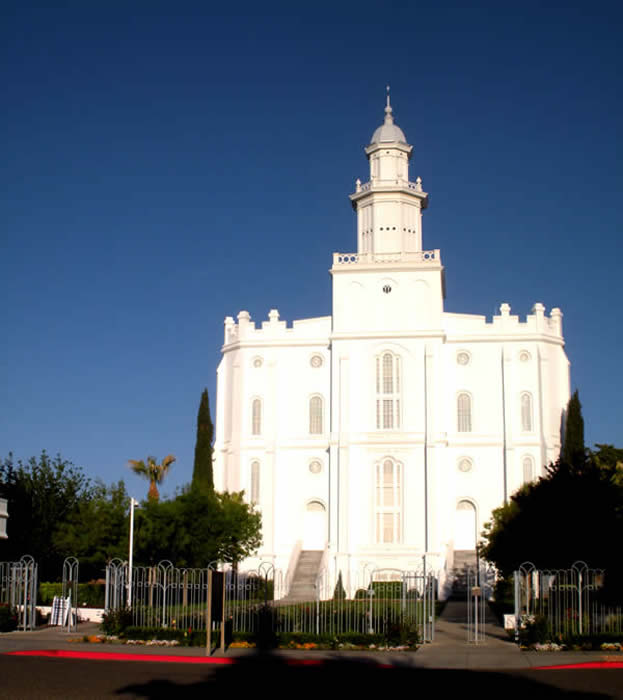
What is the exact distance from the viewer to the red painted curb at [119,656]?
22.4 meters

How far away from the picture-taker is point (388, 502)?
5103cm

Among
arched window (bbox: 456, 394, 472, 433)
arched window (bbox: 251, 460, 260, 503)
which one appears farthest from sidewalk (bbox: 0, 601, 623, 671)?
arched window (bbox: 251, 460, 260, 503)

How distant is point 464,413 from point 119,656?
3379 centimetres

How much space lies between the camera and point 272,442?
2136 inches

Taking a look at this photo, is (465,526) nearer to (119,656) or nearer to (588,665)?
(588,665)

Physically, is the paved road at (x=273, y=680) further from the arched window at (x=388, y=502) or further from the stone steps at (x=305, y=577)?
the arched window at (x=388, y=502)

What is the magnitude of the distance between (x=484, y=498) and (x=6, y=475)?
24.7 metres

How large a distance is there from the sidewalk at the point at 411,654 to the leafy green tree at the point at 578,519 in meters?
4.48

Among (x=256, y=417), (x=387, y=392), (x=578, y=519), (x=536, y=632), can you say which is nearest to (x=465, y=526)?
(x=387, y=392)

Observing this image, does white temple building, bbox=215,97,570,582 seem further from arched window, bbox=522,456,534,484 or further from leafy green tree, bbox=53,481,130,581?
leafy green tree, bbox=53,481,130,581

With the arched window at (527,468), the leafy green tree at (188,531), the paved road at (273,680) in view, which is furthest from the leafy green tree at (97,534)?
the arched window at (527,468)

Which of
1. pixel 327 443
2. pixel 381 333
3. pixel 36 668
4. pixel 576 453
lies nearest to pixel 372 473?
pixel 327 443

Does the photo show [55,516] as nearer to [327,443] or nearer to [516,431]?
[327,443]

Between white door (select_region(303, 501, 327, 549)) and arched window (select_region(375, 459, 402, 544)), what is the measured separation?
3.85 meters
